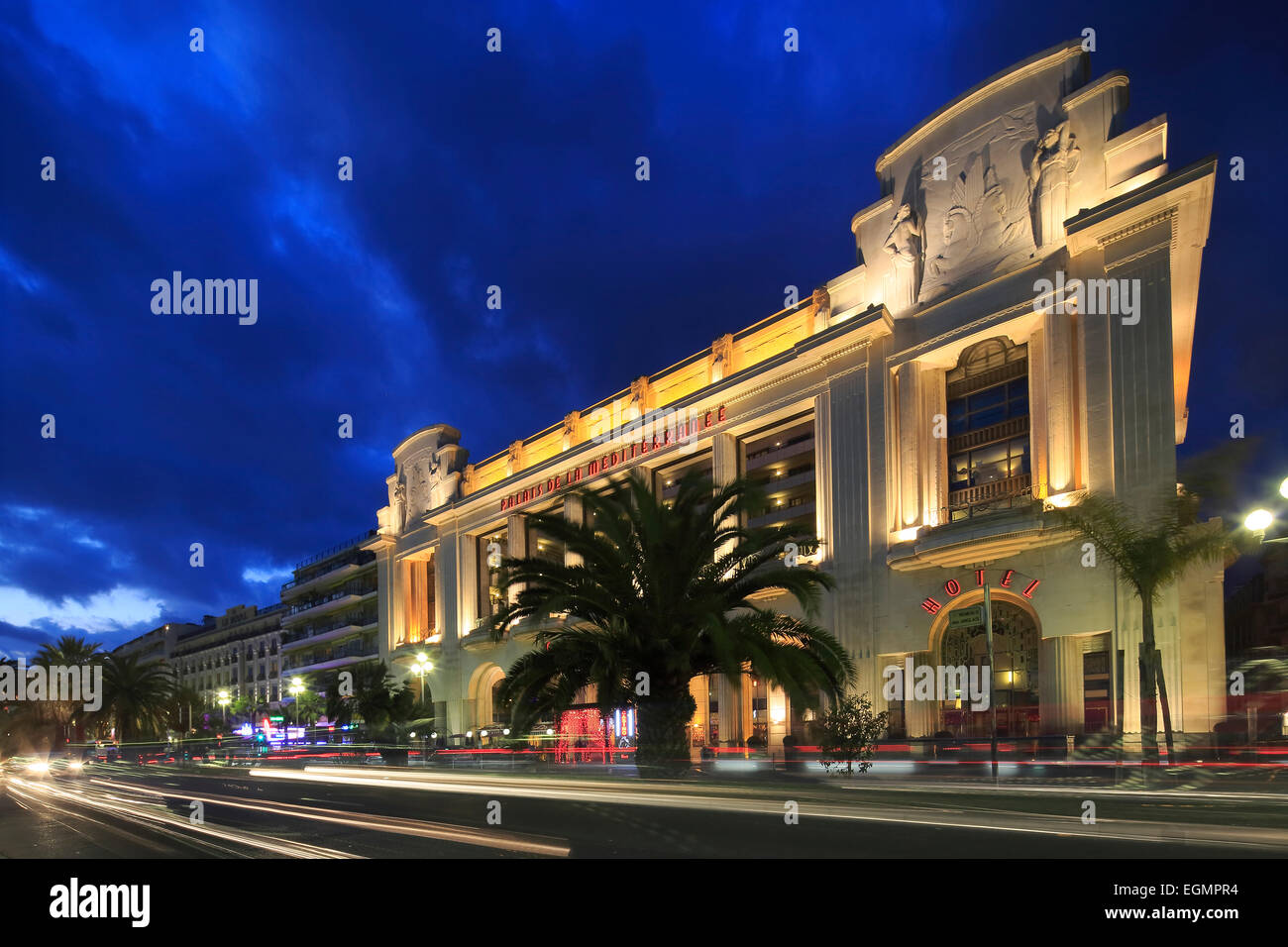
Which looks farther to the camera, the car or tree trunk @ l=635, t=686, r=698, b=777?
the car

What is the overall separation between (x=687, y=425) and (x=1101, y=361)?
18924 mm

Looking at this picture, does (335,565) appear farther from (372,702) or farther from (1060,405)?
(1060,405)

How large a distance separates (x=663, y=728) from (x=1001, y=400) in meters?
18.8

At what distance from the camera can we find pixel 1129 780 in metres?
17.1

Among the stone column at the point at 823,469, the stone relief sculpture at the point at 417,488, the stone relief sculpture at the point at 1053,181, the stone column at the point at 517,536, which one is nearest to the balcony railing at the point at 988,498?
the stone column at the point at 823,469

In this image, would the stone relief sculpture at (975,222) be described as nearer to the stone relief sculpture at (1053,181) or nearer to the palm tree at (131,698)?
the stone relief sculpture at (1053,181)

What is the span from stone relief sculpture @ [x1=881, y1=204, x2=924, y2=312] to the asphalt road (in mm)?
20502

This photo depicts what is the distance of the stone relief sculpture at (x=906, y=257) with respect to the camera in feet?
103

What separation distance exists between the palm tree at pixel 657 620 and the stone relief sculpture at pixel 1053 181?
1577cm

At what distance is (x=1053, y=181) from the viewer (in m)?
27.5

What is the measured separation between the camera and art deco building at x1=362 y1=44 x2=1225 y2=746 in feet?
82.1

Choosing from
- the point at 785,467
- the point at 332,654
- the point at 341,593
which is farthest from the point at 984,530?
the point at 332,654

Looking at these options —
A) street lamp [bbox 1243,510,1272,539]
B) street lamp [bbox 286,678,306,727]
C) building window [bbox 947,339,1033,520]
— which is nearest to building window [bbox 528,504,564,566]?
building window [bbox 947,339,1033,520]

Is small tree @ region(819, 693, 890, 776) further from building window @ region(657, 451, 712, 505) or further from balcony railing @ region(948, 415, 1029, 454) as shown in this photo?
building window @ region(657, 451, 712, 505)
